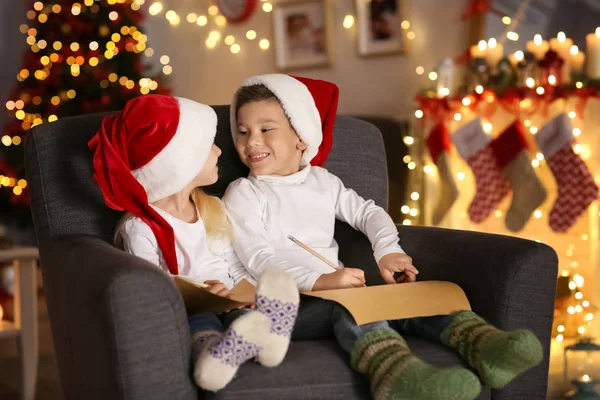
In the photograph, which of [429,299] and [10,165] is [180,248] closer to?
[429,299]

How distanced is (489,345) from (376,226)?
56cm

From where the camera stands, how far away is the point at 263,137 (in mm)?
1887

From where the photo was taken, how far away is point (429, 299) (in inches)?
60.2

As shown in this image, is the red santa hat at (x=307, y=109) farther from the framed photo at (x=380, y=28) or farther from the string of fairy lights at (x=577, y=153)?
the framed photo at (x=380, y=28)

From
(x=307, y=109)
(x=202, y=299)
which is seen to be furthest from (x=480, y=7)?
(x=202, y=299)

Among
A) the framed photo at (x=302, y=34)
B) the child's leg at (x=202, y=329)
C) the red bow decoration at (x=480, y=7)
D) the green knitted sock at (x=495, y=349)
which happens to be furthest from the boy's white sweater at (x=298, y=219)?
the framed photo at (x=302, y=34)

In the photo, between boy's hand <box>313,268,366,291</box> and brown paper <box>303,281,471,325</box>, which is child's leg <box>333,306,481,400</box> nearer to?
brown paper <box>303,281,471,325</box>

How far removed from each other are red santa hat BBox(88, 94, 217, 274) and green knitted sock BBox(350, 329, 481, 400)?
1.66 feet

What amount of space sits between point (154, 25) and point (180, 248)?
3.24 m

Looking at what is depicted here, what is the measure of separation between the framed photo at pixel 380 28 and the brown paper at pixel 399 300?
8.68ft

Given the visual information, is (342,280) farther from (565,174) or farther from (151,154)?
(565,174)

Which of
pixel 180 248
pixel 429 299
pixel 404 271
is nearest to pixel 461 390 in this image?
pixel 429 299

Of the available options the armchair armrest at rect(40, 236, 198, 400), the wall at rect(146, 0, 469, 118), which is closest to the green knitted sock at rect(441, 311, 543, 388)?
the armchair armrest at rect(40, 236, 198, 400)

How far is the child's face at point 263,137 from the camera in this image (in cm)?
188
